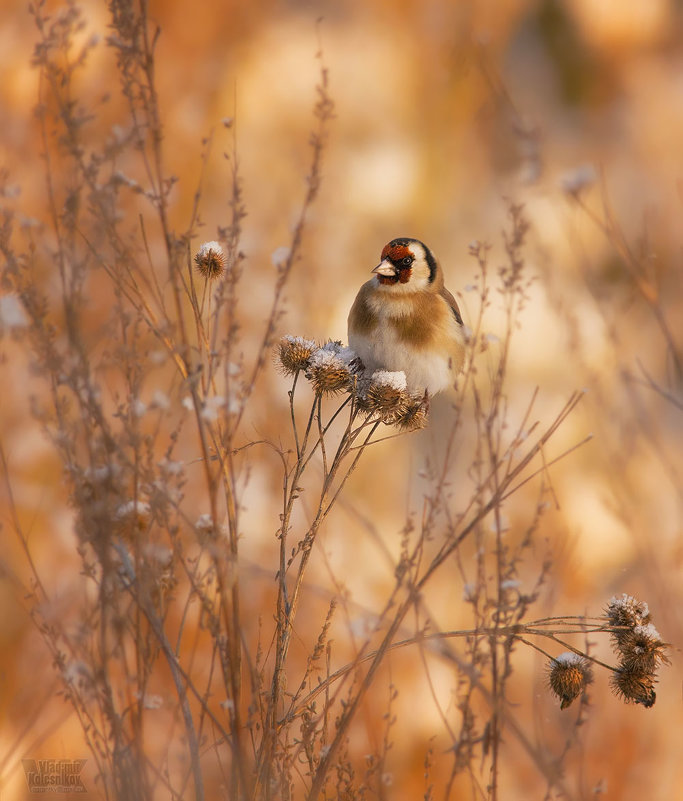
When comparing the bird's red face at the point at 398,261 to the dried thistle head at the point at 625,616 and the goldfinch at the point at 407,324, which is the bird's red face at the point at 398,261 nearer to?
the goldfinch at the point at 407,324

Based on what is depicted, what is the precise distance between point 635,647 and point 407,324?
114 centimetres

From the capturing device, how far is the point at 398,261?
7.50ft

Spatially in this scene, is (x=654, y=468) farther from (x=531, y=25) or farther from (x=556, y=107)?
(x=531, y=25)

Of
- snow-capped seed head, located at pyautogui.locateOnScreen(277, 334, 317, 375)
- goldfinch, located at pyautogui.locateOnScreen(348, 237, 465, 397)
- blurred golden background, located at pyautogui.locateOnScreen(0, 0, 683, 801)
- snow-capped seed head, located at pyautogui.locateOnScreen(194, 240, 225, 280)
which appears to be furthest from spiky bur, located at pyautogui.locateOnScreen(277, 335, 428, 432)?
blurred golden background, located at pyautogui.locateOnScreen(0, 0, 683, 801)

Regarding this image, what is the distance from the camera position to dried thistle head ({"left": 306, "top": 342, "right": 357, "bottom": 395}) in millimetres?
1628

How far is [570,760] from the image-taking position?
4527 millimetres

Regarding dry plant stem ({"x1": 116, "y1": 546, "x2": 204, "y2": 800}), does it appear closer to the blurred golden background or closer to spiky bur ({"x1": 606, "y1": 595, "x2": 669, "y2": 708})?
spiky bur ({"x1": 606, "y1": 595, "x2": 669, "y2": 708})

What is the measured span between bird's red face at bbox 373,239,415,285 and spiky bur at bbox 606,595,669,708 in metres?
1.15

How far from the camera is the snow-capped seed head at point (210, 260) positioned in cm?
146

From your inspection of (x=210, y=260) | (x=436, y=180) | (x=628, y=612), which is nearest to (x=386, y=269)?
(x=210, y=260)

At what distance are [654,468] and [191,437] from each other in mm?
A: 2730

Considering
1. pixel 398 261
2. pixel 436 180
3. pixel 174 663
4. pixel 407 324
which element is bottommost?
pixel 174 663

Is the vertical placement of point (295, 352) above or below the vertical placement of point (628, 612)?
Answer: above

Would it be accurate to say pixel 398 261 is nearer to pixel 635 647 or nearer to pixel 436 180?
pixel 635 647
